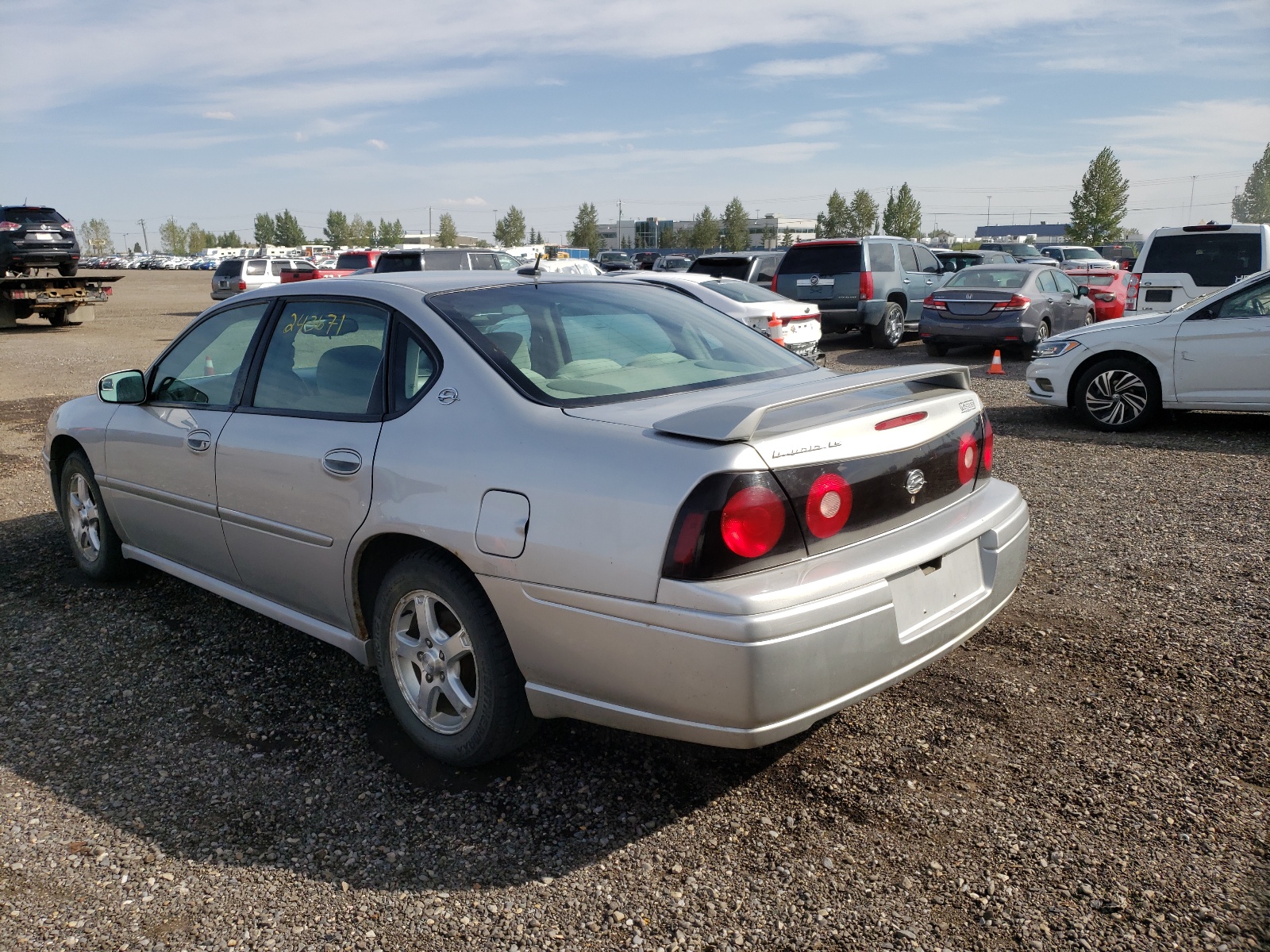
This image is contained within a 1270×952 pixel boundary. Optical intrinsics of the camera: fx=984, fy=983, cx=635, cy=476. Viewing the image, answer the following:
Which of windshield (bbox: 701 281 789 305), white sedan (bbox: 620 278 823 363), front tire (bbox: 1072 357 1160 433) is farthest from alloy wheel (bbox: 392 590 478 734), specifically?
windshield (bbox: 701 281 789 305)

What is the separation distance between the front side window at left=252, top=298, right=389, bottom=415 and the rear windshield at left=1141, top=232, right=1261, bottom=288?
11.7 meters

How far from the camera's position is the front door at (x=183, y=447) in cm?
399

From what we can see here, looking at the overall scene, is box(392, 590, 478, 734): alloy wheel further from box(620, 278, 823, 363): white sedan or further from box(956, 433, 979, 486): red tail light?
box(620, 278, 823, 363): white sedan

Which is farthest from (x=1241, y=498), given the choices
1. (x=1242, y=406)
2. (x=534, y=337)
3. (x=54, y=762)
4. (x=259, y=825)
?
(x=54, y=762)

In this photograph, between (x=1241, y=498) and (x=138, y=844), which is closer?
(x=138, y=844)

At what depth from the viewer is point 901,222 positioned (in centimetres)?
8844

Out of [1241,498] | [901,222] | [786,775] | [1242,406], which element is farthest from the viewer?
[901,222]

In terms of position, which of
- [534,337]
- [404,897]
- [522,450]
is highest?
[534,337]

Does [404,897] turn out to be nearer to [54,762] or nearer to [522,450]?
[522,450]

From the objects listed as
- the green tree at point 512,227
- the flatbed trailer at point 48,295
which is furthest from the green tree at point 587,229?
the flatbed trailer at point 48,295

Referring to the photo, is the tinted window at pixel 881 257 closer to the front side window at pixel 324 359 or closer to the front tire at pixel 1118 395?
the front tire at pixel 1118 395

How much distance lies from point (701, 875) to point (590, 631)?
28.6 inches

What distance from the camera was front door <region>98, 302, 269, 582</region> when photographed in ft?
13.1

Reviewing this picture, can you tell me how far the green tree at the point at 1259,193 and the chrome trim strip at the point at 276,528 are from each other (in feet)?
505
